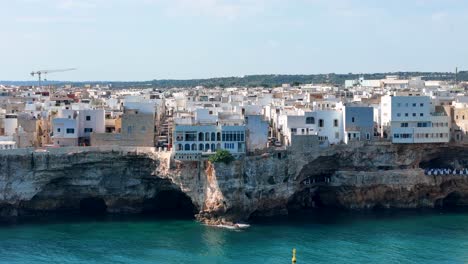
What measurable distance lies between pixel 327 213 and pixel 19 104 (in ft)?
78.6

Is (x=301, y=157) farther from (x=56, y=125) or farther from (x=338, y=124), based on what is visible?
(x=56, y=125)

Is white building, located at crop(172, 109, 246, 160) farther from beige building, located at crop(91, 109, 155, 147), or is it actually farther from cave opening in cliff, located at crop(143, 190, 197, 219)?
cave opening in cliff, located at crop(143, 190, 197, 219)

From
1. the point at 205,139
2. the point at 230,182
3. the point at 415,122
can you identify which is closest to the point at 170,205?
the point at 205,139

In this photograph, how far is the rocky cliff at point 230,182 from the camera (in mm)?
42812

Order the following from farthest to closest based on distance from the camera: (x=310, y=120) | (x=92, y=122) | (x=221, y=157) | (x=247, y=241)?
(x=310, y=120)
(x=92, y=122)
(x=221, y=157)
(x=247, y=241)

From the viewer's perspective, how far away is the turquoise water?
36156mm

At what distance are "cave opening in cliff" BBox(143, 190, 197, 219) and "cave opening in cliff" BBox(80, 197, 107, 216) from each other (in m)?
2.72

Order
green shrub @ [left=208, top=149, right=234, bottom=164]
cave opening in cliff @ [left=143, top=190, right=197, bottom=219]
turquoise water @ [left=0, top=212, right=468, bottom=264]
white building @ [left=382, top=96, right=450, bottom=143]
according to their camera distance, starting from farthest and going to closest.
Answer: white building @ [left=382, top=96, right=450, bottom=143]
cave opening in cliff @ [left=143, top=190, right=197, bottom=219]
green shrub @ [left=208, top=149, right=234, bottom=164]
turquoise water @ [left=0, top=212, right=468, bottom=264]

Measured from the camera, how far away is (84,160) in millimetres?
43500

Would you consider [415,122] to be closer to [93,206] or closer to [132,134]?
[132,134]

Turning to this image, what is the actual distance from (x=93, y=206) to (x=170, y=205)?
188 inches

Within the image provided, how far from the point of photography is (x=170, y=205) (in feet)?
157

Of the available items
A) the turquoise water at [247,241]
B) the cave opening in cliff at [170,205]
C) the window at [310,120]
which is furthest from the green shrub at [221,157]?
the window at [310,120]

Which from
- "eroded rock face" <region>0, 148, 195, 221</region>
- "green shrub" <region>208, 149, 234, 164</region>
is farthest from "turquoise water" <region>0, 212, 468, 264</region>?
"green shrub" <region>208, 149, 234, 164</region>
